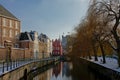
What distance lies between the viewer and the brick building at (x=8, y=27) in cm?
5656

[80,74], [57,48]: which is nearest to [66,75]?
[80,74]

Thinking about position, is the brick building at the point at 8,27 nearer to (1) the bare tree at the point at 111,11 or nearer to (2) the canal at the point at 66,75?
(2) the canal at the point at 66,75

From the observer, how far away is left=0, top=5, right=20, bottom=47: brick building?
2227 inches

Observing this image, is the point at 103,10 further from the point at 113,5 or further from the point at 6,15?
the point at 6,15

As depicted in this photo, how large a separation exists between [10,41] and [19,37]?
24.7 feet

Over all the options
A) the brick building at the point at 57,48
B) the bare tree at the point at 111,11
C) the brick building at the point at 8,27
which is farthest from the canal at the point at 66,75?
the brick building at the point at 57,48

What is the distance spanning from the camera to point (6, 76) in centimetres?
1898

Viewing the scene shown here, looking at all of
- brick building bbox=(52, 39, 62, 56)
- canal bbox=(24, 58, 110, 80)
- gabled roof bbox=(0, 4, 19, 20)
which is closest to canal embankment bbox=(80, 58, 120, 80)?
canal bbox=(24, 58, 110, 80)

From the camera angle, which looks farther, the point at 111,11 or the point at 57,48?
the point at 57,48

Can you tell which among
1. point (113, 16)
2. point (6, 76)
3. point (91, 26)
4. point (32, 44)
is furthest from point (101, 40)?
point (32, 44)

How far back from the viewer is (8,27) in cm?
5941

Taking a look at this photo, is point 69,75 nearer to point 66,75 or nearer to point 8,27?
point 66,75

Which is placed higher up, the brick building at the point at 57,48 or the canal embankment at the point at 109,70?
the brick building at the point at 57,48

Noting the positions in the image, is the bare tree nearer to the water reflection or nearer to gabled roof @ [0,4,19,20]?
the water reflection
